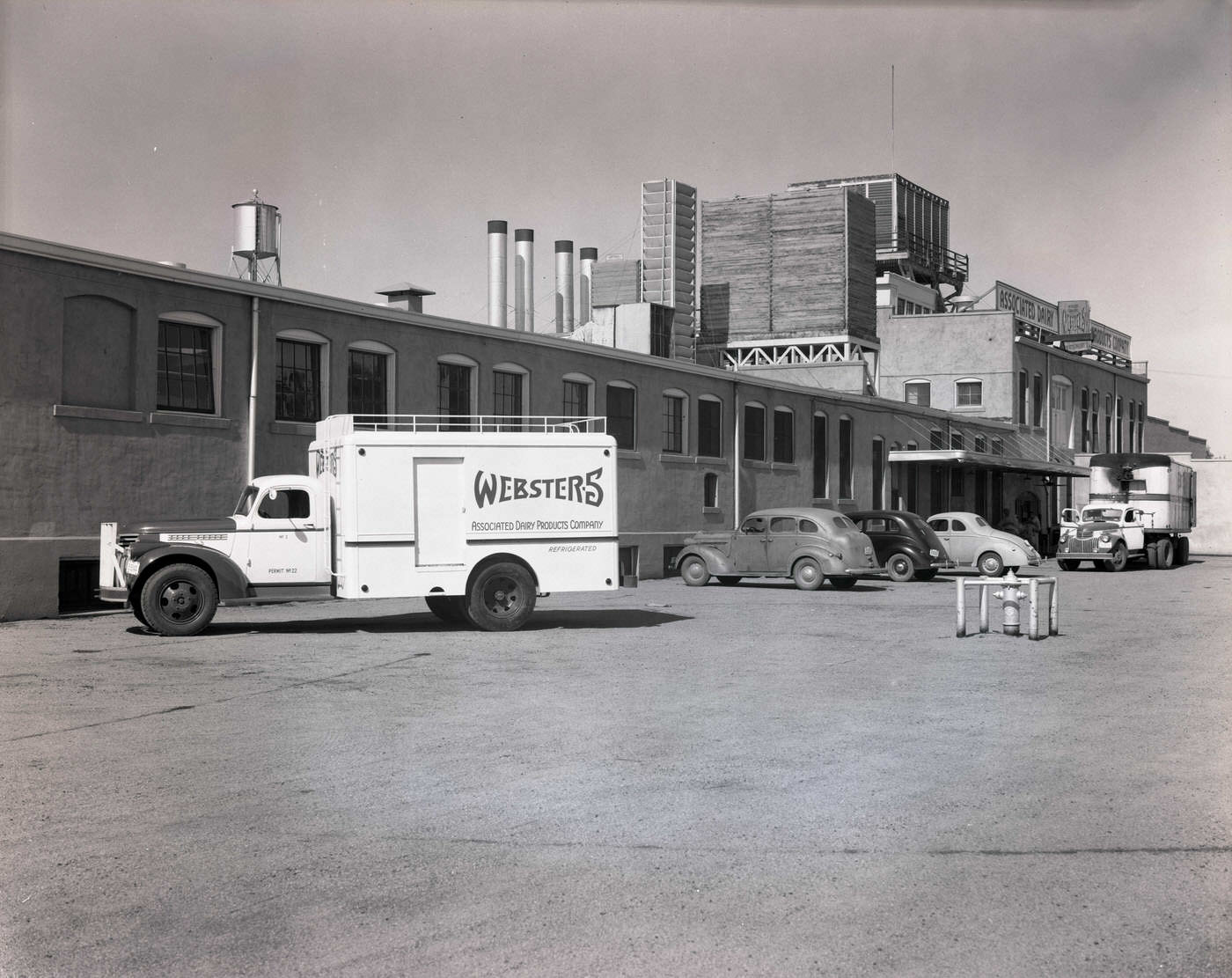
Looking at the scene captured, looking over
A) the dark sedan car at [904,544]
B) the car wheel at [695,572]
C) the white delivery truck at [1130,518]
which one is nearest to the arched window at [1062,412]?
the white delivery truck at [1130,518]

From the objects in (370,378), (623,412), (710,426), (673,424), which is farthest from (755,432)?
(370,378)

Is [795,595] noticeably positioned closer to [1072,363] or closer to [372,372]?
[372,372]

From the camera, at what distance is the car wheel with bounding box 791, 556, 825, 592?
25.8 metres

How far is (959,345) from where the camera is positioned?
5862 cm

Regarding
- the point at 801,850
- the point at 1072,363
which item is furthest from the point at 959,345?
the point at 801,850

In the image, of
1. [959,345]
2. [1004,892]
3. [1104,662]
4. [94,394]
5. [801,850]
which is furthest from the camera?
[959,345]

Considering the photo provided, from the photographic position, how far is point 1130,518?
38031 mm

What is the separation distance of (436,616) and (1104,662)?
991cm

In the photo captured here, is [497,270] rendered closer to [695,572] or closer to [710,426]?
[710,426]

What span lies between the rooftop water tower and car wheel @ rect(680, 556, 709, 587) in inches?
444

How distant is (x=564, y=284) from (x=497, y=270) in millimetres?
9790

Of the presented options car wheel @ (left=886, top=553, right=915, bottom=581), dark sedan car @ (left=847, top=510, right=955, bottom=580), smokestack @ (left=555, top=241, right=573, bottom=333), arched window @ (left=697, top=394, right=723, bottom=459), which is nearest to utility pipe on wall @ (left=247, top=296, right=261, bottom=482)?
arched window @ (left=697, top=394, right=723, bottom=459)

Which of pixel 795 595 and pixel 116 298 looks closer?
pixel 116 298

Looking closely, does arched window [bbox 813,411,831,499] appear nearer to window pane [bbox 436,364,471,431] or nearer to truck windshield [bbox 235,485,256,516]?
window pane [bbox 436,364,471,431]
